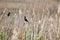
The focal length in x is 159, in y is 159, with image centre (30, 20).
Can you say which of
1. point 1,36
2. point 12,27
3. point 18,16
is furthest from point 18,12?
point 1,36

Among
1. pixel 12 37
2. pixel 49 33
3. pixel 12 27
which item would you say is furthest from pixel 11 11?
pixel 49 33

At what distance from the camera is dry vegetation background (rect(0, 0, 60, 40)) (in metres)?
1.85

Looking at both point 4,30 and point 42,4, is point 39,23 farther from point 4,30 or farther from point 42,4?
point 4,30

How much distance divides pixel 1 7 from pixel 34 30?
0.50 meters

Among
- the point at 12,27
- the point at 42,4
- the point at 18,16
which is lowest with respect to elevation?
the point at 12,27

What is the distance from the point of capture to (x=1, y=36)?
6.12ft

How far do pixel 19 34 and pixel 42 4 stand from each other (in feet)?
1.52

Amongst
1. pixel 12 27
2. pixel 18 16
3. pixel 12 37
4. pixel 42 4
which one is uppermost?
pixel 42 4

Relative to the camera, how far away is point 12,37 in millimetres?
1845

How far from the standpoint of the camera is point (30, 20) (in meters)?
1.90

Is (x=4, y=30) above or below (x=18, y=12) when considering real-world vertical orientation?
below

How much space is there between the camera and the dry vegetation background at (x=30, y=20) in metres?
1.85

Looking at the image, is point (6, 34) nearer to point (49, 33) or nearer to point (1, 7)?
point (1, 7)

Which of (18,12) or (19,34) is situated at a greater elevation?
(18,12)
